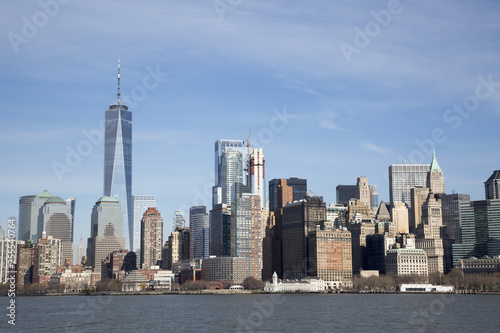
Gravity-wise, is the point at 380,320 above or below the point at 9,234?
below

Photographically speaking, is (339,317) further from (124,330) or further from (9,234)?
(9,234)

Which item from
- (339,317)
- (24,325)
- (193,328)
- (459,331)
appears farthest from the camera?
(339,317)

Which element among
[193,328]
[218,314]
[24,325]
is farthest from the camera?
[218,314]

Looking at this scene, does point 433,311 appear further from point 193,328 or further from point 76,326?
point 76,326

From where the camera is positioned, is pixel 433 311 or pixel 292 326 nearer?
pixel 292 326

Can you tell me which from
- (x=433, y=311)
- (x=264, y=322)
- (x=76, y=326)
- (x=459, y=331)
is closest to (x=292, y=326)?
(x=264, y=322)

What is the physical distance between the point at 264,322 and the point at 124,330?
2084 centimetres

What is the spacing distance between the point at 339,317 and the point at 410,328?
20.9m

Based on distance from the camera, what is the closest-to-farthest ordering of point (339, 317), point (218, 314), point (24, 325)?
1. point (24, 325)
2. point (339, 317)
3. point (218, 314)

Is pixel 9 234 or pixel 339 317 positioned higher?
pixel 9 234

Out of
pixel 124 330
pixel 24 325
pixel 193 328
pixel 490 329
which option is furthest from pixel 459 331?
pixel 24 325

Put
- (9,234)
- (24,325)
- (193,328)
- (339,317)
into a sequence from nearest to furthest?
(9,234) < (193,328) < (24,325) < (339,317)

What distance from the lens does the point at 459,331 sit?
288 ft

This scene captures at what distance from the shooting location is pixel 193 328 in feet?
311
